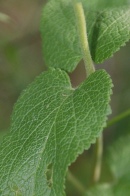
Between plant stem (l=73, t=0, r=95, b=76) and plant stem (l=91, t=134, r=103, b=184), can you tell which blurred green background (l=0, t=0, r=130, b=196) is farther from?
plant stem (l=73, t=0, r=95, b=76)

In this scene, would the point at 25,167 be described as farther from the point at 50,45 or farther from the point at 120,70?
the point at 120,70

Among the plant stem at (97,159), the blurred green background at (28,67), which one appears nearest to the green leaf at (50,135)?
the plant stem at (97,159)

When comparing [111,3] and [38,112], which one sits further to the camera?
[111,3]

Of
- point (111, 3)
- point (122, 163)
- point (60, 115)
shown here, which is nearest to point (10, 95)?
point (122, 163)

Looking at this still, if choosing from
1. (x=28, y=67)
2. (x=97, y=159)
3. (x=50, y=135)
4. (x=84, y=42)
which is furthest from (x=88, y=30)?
(x=28, y=67)

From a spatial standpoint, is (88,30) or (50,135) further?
(88,30)

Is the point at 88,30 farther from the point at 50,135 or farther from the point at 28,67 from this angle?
the point at 28,67
